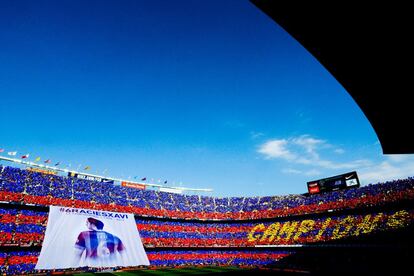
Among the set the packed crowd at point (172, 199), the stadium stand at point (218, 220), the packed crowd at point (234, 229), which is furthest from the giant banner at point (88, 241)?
the packed crowd at point (172, 199)

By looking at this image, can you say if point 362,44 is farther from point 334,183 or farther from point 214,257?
point 334,183

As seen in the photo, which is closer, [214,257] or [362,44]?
[362,44]

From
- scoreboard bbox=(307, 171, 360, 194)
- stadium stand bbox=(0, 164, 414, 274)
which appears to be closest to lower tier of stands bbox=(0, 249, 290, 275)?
stadium stand bbox=(0, 164, 414, 274)

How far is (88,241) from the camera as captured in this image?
131 feet

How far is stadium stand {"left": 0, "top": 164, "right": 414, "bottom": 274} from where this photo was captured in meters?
39.0

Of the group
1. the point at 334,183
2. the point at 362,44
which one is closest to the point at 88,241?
the point at 362,44

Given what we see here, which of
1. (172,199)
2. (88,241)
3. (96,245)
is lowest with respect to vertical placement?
(96,245)

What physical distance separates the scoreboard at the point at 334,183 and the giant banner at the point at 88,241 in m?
39.6

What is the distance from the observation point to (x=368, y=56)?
217 inches

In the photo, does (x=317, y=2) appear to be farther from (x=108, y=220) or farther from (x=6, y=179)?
(x=6, y=179)

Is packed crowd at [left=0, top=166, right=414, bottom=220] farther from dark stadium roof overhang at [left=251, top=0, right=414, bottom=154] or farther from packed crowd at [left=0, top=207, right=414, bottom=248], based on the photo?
dark stadium roof overhang at [left=251, top=0, right=414, bottom=154]

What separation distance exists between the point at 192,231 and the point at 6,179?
116 feet

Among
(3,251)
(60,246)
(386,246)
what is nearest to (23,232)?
(3,251)

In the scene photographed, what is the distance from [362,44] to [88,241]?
43.9m
